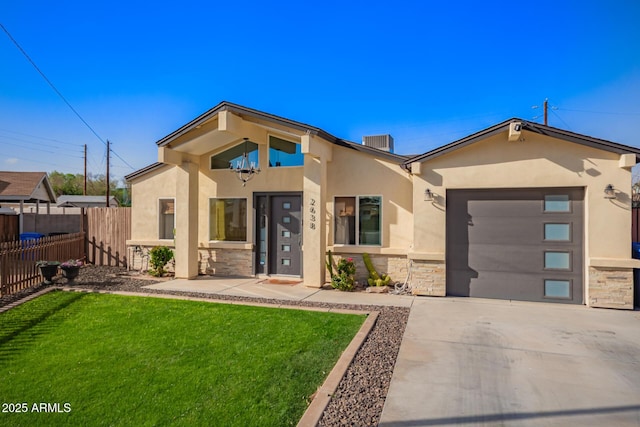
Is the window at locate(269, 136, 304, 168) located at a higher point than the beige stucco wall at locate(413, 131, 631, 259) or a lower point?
higher

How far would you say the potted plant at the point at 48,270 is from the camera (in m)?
8.60

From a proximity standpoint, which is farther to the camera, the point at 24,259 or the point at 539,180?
the point at 24,259

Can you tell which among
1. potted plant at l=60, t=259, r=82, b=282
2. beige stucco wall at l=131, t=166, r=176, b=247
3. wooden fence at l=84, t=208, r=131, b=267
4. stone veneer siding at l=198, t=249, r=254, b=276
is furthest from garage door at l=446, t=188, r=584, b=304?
wooden fence at l=84, t=208, r=131, b=267

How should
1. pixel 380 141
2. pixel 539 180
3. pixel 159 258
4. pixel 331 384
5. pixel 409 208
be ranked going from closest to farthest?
pixel 331 384
pixel 539 180
pixel 409 208
pixel 159 258
pixel 380 141

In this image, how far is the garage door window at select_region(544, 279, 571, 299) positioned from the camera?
7.54 m

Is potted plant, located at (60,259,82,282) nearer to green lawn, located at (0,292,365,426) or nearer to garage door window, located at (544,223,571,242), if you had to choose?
green lawn, located at (0,292,365,426)

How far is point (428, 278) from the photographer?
8.16 meters

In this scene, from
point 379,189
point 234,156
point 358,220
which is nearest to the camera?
point 379,189

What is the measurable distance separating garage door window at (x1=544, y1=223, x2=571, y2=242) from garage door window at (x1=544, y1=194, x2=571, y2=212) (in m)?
0.35

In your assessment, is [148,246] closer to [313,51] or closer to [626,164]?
[313,51]

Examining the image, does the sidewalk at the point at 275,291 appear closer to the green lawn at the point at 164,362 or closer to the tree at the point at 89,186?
the green lawn at the point at 164,362

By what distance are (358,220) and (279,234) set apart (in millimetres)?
2389

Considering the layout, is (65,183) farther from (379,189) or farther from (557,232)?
(557,232)

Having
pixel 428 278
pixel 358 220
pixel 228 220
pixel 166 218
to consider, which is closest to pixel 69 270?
pixel 166 218
